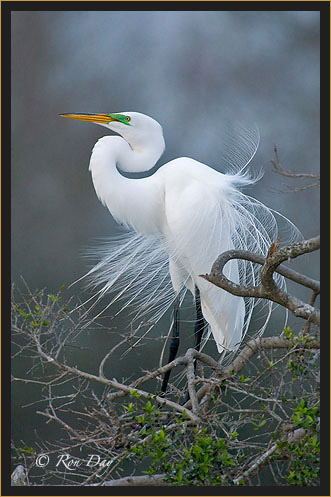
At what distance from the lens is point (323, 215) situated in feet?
5.86

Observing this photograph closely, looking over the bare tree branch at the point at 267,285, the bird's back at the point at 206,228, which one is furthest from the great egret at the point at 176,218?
the bare tree branch at the point at 267,285

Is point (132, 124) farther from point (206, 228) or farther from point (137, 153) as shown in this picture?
point (206, 228)

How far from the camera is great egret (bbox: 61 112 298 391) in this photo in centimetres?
256

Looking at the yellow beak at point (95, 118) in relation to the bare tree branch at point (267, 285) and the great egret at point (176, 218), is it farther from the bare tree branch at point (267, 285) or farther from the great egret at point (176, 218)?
the bare tree branch at point (267, 285)

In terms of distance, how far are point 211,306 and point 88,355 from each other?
59.6 inches

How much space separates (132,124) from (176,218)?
0.37 m

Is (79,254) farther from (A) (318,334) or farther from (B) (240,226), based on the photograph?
(A) (318,334)

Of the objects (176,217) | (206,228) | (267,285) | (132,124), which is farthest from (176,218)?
(267,285)

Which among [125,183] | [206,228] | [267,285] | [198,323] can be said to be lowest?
[198,323]

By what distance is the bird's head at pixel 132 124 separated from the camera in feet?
8.43

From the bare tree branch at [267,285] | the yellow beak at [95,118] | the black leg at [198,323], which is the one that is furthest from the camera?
the black leg at [198,323]

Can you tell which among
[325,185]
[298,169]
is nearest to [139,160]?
[325,185]

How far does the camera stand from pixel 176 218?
2.61 meters

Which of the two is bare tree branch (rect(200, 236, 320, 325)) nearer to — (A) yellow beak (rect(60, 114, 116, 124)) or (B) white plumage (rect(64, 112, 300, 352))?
(B) white plumage (rect(64, 112, 300, 352))
